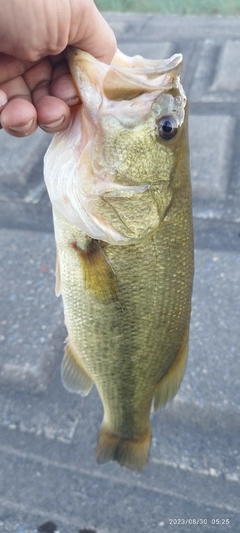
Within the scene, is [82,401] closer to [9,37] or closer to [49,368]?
[49,368]

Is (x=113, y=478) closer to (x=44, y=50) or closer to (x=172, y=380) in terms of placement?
(x=172, y=380)

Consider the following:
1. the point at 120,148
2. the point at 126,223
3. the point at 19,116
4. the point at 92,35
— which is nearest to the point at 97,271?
the point at 126,223

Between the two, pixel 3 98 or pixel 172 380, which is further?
pixel 172 380

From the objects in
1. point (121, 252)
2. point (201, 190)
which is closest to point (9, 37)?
point (121, 252)

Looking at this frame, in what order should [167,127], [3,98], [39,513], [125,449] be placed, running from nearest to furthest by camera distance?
[167,127] < [3,98] < [125,449] < [39,513]

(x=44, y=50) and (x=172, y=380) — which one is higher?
(x=44, y=50)

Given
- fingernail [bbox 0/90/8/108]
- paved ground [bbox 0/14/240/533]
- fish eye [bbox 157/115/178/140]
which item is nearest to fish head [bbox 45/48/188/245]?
fish eye [bbox 157/115/178/140]

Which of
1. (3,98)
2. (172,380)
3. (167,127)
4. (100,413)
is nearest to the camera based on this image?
(167,127)
